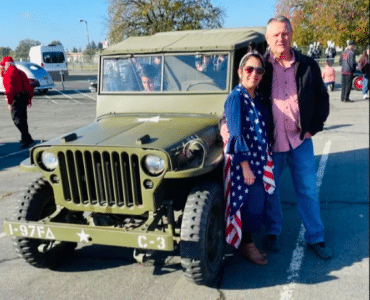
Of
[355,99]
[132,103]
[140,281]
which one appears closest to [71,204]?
[140,281]

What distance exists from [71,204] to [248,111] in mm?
1553

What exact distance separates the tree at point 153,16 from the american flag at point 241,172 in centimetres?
1864

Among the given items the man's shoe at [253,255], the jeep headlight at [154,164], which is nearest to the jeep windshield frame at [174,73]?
the jeep headlight at [154,164]

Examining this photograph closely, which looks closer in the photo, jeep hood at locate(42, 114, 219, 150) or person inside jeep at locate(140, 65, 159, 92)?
jeep hood at locate(42, 114, 219, 150)

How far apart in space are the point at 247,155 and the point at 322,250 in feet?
3.84

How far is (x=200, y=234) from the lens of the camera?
3.04 meters

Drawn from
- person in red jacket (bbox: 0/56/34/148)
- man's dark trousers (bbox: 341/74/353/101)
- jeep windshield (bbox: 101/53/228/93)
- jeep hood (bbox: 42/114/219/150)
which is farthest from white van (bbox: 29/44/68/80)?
jeep hood (bbox: 42/114/219/150)

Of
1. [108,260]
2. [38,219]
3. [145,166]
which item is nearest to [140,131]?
[145,166]

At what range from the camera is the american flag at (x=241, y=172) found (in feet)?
10.8

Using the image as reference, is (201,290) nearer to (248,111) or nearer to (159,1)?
(248,111)

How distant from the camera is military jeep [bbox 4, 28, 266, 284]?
3.04m

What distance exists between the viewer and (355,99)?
46.5 ft

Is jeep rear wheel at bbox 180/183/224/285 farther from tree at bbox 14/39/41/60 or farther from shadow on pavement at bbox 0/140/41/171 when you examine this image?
tree at bbox 14/39/41/60

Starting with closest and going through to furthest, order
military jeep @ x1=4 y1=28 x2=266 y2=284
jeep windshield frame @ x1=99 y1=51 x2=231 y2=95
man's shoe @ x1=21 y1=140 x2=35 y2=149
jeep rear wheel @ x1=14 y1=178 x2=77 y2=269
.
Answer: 1. military jeep @ x1=4 y1=28 x2=266 y2=284
2. jeep rear wheel @ x1=14 y1=178 x2=77 y2=269
3. jeep windshield frame @ x1=99 y1=51 x2=231 y2=95
4. man's shoe @ x1=21 y1=140 x2=35 y2=149
